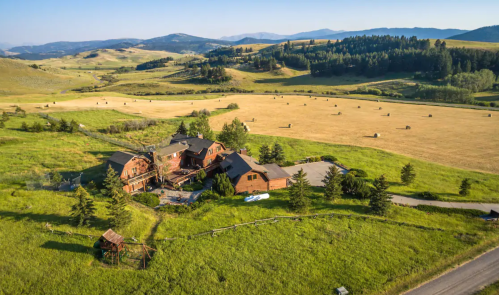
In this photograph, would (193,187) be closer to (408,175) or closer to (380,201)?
(380,201)

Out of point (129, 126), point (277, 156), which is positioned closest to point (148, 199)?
point (277, 156)

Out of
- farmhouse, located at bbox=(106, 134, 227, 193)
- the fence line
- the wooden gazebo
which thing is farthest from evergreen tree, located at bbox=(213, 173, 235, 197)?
the fence line

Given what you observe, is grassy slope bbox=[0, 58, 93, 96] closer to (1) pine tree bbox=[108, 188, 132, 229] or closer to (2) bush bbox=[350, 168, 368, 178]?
(1) pine tree bbox=[108, 188, 132, 229]

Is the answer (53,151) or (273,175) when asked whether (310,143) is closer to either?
(273,175)

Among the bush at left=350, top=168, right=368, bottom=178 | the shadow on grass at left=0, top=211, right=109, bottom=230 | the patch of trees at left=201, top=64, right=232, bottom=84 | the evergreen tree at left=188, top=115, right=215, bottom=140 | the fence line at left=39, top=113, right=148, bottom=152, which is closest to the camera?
the shadow on grass at left=0, top=211, right=109, bottom=230

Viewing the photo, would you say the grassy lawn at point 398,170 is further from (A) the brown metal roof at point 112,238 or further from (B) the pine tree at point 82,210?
(A) the brown metal roof at point 112,238

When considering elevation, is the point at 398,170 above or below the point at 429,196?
above

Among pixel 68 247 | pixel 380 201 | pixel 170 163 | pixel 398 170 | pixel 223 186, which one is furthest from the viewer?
pixel 398 170

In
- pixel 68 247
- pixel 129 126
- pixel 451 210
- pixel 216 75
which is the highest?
pixel 216 75
